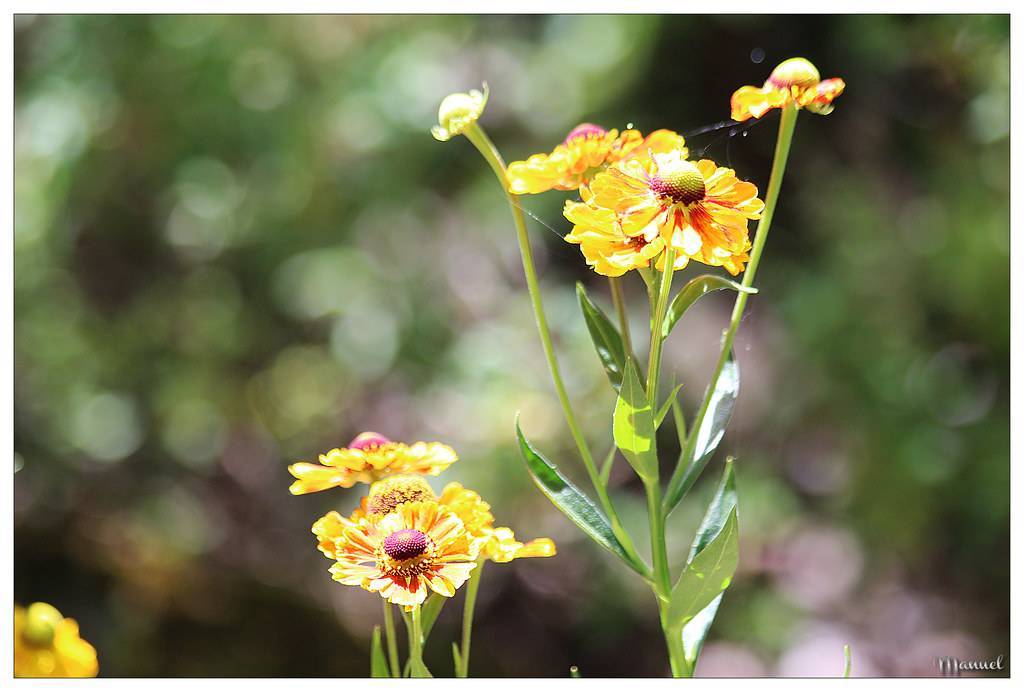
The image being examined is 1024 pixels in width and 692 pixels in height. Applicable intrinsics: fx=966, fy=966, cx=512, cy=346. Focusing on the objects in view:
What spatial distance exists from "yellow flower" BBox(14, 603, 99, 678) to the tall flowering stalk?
206 millimetres

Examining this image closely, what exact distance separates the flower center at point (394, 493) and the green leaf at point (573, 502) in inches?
1.5

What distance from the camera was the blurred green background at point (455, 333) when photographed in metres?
1.25

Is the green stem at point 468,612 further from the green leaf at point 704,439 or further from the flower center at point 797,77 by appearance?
the flower center at point 797,77

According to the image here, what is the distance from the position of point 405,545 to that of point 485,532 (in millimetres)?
32

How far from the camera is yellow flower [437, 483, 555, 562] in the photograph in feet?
1.02

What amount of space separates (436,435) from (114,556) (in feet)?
1.49

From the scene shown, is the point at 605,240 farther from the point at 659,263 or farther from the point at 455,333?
the point at 455,333

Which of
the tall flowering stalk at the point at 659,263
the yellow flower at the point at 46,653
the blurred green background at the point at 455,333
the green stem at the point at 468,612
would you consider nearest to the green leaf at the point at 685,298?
the tall flowering stalk at the point at 659,263

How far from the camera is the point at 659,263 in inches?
12.3

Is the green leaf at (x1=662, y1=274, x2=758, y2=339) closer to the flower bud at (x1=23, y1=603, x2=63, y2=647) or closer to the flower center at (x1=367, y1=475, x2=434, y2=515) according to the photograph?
the flower center at (x1=367, y1=475, x2=434, y2=515)

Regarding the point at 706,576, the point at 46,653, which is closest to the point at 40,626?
the point at 46,653

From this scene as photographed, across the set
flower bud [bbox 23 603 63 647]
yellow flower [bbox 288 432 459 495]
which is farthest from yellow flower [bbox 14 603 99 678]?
yellow flower [bbox 288 432 459 495]
